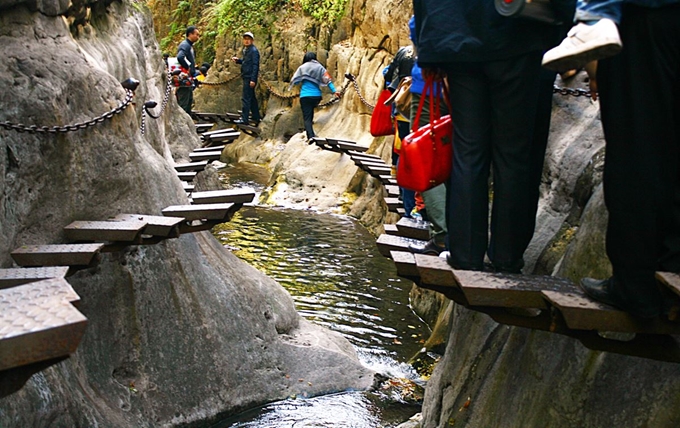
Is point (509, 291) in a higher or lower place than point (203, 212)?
higher

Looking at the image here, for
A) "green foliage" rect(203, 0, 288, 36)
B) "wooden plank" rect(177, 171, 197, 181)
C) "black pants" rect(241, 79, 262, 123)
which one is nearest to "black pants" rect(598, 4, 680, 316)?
"wooden plank" rect(177, 171, 197, 181)

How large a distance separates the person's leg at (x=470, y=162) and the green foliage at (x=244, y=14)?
2102cm

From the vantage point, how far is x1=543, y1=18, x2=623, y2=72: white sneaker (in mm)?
2695

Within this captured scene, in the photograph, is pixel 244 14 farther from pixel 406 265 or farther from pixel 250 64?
pixel 406 265

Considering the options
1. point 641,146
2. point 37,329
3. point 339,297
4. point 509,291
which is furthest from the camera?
point 339,297

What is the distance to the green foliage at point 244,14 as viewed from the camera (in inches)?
960

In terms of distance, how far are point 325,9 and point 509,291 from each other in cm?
1940

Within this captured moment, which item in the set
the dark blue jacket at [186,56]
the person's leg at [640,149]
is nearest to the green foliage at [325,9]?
the dark blue jacket at [186,56]

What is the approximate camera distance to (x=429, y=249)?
4.85 meters

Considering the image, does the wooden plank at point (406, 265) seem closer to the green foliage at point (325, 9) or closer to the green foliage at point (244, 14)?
the green foliage at point (325, 9)

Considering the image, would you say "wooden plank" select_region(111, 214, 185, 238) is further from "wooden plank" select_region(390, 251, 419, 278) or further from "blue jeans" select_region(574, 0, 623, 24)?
"blue jeans" select_region(574, 0, 623, 24)

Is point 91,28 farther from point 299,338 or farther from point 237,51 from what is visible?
point 237,51

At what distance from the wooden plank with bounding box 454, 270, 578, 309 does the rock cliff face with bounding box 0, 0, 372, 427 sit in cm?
258

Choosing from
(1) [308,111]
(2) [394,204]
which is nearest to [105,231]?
(2) [394,204]
